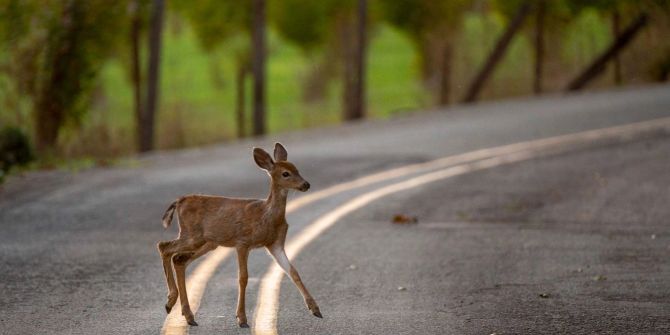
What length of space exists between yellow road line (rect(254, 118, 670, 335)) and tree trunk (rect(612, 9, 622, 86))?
35.2 ft

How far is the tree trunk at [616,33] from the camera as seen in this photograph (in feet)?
115

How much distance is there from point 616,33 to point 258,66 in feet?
35.2

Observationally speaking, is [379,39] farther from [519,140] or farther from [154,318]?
[154,318]

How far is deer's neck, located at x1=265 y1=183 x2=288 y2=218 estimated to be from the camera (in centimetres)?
835

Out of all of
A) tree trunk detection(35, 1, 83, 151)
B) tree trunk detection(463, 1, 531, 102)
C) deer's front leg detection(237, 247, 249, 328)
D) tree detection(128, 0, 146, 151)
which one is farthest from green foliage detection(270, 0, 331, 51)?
deer's front leg detection(237, 247, 249, 328)

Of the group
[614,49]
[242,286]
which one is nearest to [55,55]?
[614,49]

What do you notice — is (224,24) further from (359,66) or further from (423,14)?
(359,66)

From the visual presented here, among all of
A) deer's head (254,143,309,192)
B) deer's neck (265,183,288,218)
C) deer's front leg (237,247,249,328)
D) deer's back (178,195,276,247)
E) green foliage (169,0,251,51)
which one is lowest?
green foliage (169,0,251,51)

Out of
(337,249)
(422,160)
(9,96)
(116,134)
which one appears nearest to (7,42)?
(9,96)

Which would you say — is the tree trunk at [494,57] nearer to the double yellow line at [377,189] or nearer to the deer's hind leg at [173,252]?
the double yellow line at [377,189]

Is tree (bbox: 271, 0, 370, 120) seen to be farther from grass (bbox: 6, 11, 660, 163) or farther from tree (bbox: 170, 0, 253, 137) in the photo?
tree (bbox: 170, 0, 253, 137)

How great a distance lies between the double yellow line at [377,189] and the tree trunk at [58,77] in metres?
8.63

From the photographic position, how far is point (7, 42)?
25734mm

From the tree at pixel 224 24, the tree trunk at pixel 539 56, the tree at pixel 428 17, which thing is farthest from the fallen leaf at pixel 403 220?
the tree at pixel 428 17
